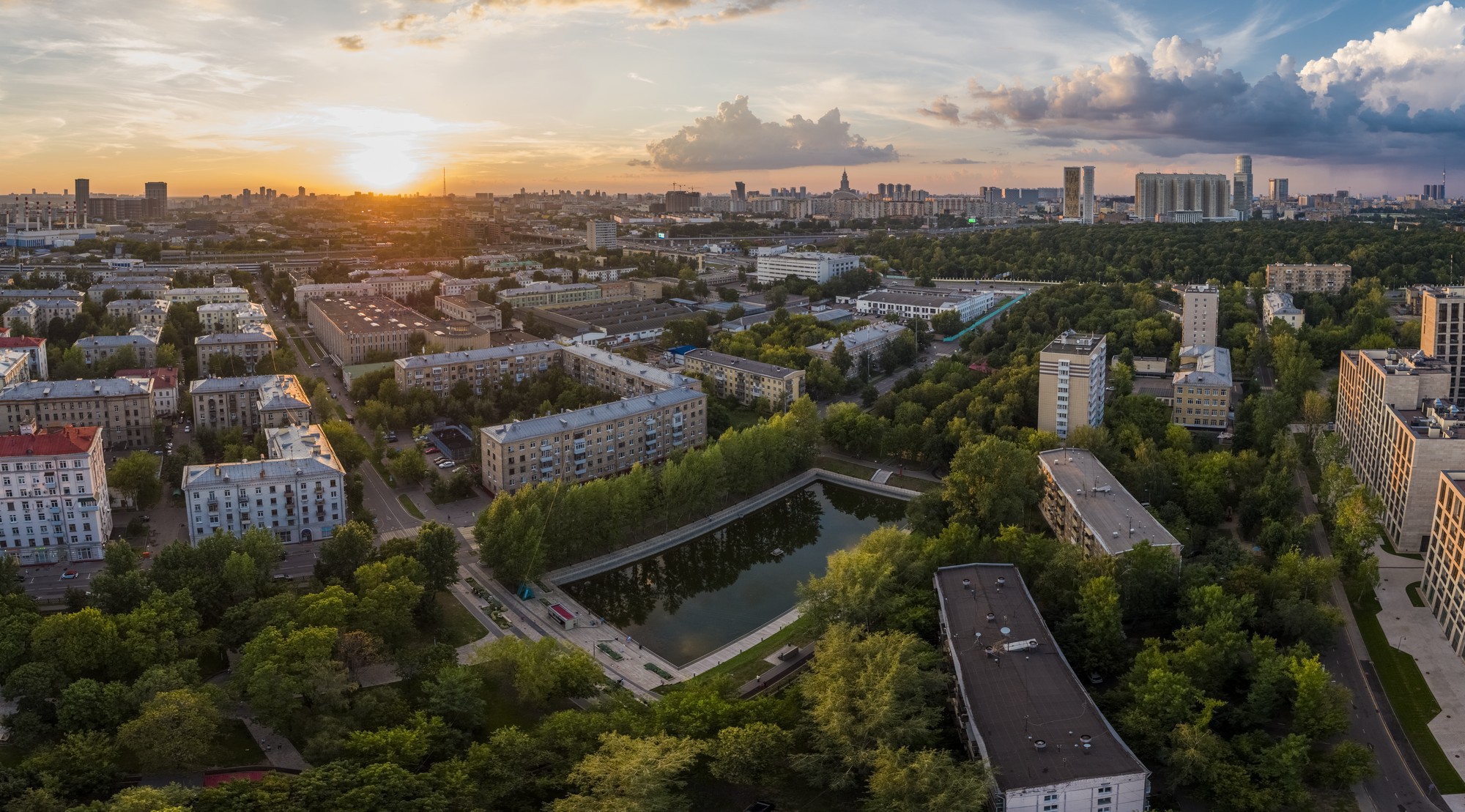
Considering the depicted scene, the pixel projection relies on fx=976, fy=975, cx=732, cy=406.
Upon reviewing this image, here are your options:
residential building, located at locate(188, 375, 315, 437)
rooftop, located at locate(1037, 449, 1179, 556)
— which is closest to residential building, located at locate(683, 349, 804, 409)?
rooftop, located at locate(1037, 449, 1179, 556)

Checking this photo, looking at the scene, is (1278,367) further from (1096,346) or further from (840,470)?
(840,470)

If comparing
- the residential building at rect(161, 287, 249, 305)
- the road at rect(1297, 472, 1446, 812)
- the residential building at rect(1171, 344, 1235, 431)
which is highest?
the residential building at rect(161, 287, 249, 305)

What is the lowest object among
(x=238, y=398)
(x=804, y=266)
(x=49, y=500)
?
(x=49, y=500)

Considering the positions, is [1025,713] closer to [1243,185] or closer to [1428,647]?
[1428,647]

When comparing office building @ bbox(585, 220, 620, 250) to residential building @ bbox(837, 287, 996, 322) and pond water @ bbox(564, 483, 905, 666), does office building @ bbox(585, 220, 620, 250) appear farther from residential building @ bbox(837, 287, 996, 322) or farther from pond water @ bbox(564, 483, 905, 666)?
pond water @ bbox(564, 483, 905, 666)

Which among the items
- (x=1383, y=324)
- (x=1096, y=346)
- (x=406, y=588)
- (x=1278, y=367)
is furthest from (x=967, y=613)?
(x=1383, y=324)

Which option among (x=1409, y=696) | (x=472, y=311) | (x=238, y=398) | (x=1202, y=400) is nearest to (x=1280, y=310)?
(x=1202, y=400)

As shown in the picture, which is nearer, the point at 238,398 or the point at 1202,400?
the point at 238,398

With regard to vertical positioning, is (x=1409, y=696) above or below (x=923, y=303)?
below
